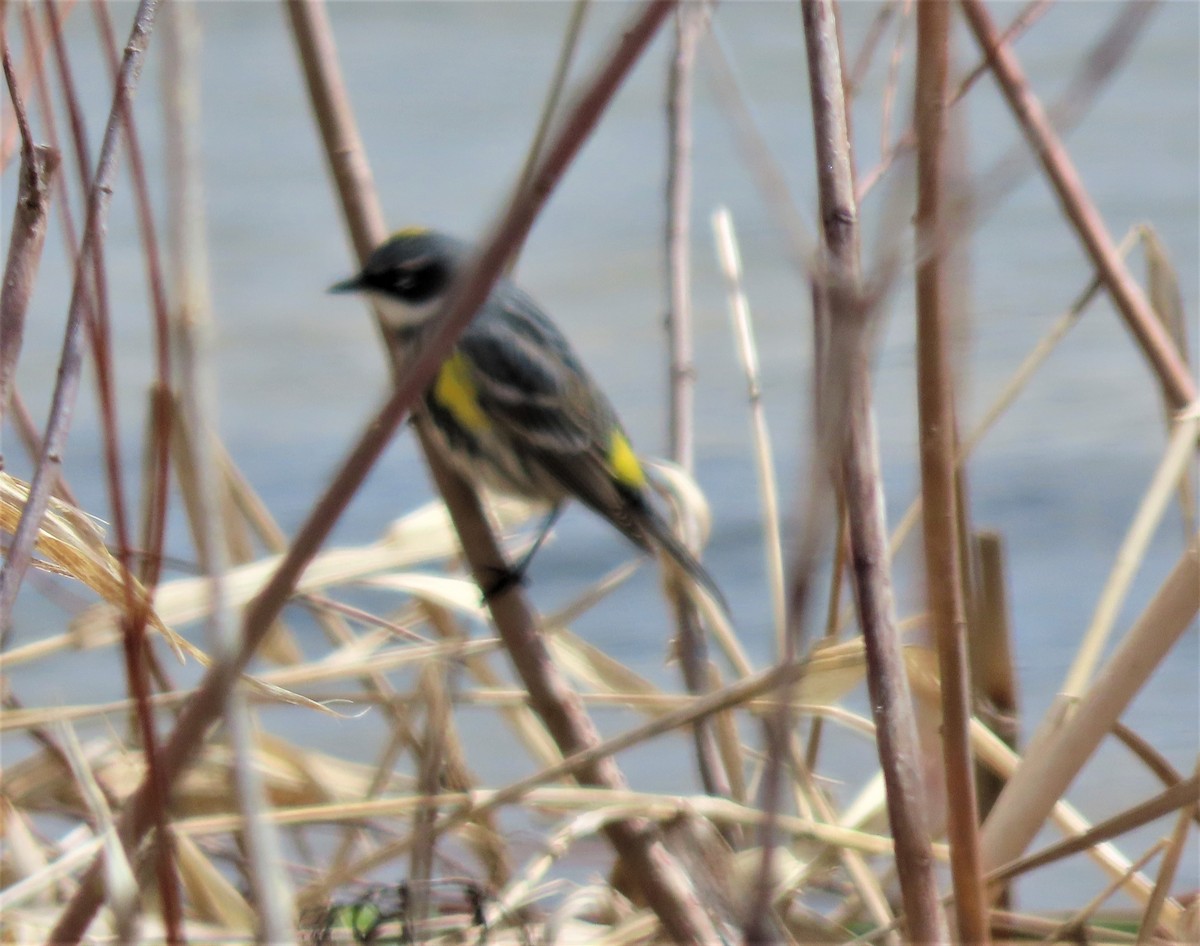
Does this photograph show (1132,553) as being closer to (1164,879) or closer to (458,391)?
(1164,879)

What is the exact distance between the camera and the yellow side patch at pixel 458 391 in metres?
2.79

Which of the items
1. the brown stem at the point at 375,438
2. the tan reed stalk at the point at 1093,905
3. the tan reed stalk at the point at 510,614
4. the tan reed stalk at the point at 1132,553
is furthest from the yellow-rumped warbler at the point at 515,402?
the brown stem at the point at 375,438

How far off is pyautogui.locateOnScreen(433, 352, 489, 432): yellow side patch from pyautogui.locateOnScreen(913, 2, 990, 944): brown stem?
1.80m

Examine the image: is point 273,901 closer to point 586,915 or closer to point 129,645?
point 129,645

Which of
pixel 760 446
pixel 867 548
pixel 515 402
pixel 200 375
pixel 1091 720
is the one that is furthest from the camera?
pixel 515 402

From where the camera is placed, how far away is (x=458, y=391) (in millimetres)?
2852

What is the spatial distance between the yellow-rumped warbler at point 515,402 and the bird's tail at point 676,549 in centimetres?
1

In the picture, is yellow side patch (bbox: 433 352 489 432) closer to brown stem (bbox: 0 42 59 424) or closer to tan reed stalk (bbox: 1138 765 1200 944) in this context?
tan reed stalk (bbox: 1138 765 1200 944)

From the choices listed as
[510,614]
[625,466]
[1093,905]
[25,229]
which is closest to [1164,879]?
[1093,905]

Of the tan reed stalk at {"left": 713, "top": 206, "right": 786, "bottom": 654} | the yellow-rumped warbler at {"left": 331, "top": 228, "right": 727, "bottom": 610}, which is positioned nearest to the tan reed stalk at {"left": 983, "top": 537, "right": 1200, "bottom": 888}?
the tan reed stalk at {"left": 713, "top": 206, "right": 786, "bottom": 654}

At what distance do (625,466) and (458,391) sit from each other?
0.37m

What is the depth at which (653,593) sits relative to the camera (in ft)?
11.6

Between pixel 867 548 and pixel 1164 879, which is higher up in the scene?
pixel 867 548

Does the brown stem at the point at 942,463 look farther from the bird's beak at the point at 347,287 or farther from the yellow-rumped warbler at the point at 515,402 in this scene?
the bird's beak at the point at 347,287
